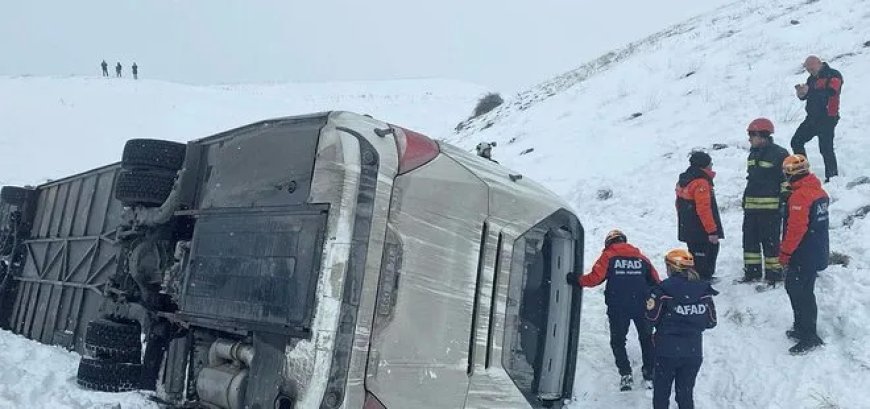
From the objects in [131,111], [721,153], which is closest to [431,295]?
[721,153]

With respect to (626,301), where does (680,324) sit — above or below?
below

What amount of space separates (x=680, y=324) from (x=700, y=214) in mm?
1578

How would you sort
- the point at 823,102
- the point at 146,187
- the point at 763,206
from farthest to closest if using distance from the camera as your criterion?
the point at 823,102
the point at 763,206
the point at 146,187

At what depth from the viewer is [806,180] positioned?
195 inches

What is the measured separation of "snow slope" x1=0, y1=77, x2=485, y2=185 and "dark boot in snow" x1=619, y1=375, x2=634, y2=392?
16.8 meters

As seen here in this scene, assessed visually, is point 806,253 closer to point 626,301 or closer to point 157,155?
point 626,301

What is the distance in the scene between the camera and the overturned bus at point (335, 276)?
3.08 meters

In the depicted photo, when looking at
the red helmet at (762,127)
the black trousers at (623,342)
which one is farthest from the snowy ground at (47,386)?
the red helmet at (762,127)

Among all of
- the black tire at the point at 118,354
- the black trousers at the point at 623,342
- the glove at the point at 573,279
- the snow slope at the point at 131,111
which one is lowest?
the black tire at the point at 118,354

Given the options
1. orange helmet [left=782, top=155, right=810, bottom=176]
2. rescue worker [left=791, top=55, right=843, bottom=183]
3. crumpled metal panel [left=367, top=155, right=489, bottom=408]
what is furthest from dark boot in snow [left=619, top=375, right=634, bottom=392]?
rescue worker [left=791, top=55, right=843, bottom=183]

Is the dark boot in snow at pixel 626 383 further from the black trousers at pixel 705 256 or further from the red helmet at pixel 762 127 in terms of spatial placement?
the red helmet at pixel 762 127

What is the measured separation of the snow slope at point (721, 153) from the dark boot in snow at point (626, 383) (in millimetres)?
86

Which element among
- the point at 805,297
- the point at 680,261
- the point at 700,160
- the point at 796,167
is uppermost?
the point at 700,160

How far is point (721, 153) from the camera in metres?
9.22
